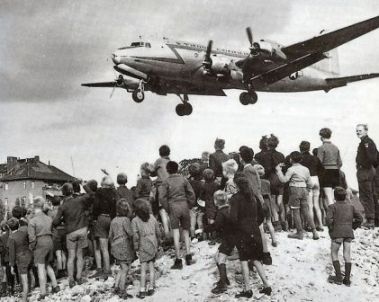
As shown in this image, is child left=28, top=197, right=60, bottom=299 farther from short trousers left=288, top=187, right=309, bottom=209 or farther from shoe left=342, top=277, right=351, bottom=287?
shoe left=342, top=277, right=351, bottom=287

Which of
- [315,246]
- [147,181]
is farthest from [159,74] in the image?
[315,246]

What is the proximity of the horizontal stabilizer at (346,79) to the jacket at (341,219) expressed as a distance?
19.3 meters

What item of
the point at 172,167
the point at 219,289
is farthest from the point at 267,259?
the point at 172,167

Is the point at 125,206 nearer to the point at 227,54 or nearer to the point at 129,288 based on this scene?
the point at 129,288

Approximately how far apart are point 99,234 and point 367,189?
6.37m

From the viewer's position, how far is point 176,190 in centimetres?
938

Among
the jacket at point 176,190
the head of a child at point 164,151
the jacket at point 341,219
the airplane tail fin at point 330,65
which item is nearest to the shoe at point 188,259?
the jacket at point 176,190

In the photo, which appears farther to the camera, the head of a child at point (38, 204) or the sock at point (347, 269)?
the head of a child at point (38, 204)

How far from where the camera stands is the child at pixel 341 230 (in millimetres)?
8719

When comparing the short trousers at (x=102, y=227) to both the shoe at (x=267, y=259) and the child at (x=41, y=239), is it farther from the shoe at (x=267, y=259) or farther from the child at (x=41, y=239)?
the shoe at (x=267, y=259)

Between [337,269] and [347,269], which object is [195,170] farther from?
[347,269]

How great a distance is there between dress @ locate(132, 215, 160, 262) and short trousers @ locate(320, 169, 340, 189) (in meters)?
4.43

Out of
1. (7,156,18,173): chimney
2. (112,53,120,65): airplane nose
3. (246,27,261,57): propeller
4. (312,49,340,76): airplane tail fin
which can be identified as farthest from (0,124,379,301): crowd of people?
(7,156,18,173): chimney

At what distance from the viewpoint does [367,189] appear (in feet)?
37.2
